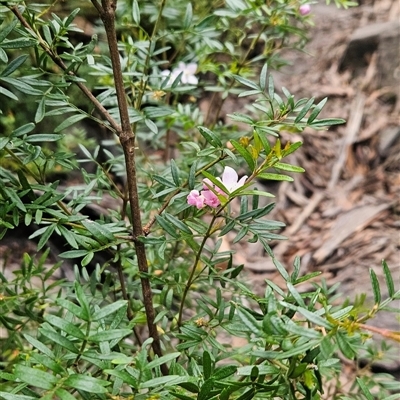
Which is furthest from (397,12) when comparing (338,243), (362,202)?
(338,243)

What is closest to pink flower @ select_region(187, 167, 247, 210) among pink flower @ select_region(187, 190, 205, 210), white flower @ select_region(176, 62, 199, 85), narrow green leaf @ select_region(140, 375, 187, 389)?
pink flower @ select_region(187, 190, 205, 210)

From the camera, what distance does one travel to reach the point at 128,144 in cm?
63

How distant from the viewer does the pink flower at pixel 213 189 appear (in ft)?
1.91

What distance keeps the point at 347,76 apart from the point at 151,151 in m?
1.49

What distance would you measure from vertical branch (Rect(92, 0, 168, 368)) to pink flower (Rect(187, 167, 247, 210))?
0.08 metres

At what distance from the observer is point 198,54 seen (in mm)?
1139

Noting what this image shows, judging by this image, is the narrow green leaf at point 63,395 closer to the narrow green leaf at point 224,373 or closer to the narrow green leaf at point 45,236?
the narrow green leaf at point 224,373

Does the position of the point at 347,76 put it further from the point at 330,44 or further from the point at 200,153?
the point at 200,153

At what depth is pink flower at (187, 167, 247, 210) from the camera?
0.58 m

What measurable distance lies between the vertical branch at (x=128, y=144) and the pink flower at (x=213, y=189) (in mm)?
80

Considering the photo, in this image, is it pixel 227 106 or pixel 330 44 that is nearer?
pixel 227 106

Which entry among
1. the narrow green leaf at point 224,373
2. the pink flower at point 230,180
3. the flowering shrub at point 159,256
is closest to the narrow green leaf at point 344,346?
the flowering shrub at point 159,256

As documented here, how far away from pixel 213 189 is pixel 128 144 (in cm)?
15

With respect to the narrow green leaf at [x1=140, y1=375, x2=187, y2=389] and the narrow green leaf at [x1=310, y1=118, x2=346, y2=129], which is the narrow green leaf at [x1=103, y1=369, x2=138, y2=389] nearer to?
the narrow green leaf at [x1=140, y1=375, x2=187, y2=389]
